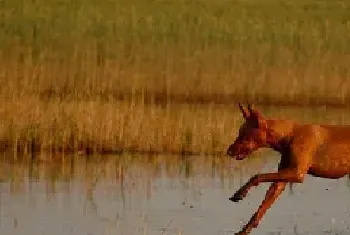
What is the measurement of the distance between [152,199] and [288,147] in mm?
3016

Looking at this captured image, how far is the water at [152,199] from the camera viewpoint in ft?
42.7

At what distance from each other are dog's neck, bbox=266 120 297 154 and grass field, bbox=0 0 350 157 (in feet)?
20.5

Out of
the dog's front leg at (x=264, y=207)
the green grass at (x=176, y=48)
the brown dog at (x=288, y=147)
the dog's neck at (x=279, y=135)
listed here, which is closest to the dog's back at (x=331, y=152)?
the brown dog at (x=288, y=147)

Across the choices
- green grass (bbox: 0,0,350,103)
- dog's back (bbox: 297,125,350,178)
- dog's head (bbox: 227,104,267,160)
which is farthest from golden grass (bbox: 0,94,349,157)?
dog's head (bbox: 227,104,267,160)

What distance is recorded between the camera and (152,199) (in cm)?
1441

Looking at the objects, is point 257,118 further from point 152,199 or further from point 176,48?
point 176,48

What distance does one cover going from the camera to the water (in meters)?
13.0

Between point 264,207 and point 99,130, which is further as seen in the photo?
point 99,130

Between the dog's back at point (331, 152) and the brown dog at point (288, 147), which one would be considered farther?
the dog's back at point (331, 152)

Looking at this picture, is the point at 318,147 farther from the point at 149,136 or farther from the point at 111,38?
the point at 111,38

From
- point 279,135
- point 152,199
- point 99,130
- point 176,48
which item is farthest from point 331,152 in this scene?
point 176,48

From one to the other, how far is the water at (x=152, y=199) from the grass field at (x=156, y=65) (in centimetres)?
84

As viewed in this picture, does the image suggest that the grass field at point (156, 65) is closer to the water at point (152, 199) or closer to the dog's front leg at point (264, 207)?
the water at point (152, 199)

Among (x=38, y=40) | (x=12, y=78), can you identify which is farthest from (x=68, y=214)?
(x=38, y=40)
